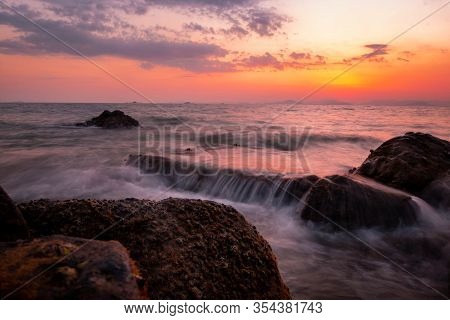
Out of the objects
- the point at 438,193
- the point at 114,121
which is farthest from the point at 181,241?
the point at 114,121

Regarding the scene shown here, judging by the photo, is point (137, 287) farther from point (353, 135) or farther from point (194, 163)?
point (353, 135)

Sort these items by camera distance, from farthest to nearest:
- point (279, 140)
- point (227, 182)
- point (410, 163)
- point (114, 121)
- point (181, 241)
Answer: point (114, 121)
point (279, 140)
point (227, 182)
point (410, 163)
point (181, 241)

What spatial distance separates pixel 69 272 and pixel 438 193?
7.80 metres

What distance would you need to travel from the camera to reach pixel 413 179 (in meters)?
8.04

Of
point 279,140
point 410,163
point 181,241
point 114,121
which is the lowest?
point 279,140

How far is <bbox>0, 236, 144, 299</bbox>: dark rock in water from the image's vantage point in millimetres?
2180

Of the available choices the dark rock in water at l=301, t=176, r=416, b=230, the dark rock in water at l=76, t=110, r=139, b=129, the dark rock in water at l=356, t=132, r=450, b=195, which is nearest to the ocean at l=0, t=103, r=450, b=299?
the dark rock in water at l=301, t=176, r=416, b=230

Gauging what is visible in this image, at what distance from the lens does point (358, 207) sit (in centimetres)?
716

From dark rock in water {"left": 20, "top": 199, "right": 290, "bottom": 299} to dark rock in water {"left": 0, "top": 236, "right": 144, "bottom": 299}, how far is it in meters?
0.49

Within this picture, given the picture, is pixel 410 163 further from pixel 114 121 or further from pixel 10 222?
pixel 114 121

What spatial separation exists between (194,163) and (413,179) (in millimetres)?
6638

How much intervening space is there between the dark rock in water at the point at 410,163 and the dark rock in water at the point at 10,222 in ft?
23.9

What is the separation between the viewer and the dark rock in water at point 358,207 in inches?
280

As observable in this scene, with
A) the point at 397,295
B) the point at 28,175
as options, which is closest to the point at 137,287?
the point at 397,295
